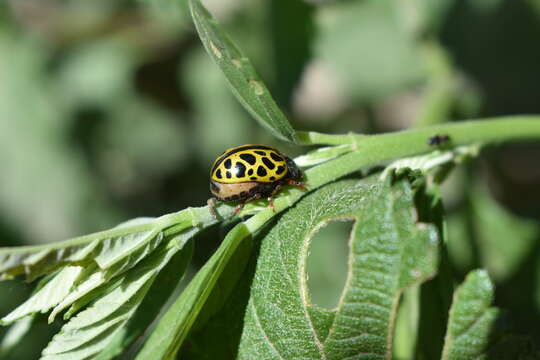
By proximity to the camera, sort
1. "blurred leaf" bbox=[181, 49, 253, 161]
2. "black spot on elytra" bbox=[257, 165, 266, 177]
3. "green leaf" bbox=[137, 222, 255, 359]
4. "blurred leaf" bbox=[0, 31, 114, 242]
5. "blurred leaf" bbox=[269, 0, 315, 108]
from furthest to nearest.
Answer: "blurred leaf" bbox=[181, 49, 253, 161], "blurred leaf" bbox=[0, 31, 114, 242], "blurred leaf" bbox=[269, 0, 315, 108], "black spot on elytra" bbox=[257, 165, 266, 177], "green leaf" bbox=[137, 222, 255, 359]

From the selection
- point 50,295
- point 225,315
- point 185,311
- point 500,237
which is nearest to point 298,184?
point 225,315

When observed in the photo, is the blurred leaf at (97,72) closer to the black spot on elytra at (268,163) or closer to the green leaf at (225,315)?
the black spot on elytra at (268,163)

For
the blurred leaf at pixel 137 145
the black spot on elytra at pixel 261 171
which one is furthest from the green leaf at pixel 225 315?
the blurred leaf at pixel 137 145

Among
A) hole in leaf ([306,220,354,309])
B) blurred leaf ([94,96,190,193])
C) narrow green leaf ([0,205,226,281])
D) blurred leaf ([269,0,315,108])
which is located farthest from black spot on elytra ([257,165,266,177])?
blurred leaf ([94,96,190,193])

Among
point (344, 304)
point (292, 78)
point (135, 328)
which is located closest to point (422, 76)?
point (292, 78)

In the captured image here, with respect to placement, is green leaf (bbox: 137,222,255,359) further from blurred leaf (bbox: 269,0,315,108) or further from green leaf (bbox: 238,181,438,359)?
blurred leaf (bbox: 269,0,315,108)
